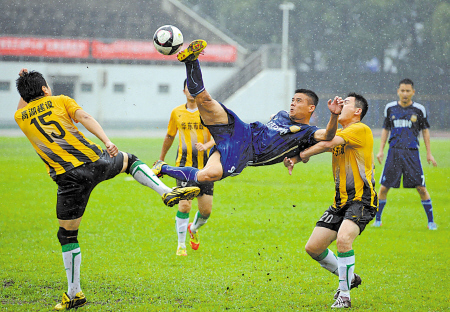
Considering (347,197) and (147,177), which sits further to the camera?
(147,177)

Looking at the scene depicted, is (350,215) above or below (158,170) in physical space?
below

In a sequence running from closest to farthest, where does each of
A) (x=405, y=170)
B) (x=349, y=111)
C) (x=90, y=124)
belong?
(x=90, y=124) → (x=349, y=111) → (x=405, y=170)

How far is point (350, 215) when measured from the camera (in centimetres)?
520

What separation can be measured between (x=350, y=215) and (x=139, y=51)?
119 ft

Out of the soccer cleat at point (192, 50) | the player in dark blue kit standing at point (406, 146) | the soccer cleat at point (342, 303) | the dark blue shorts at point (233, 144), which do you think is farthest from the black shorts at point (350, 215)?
the player in dark blue kit standing at point (406, 146)

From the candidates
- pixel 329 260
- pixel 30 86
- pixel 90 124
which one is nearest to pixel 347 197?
pixel 329 260

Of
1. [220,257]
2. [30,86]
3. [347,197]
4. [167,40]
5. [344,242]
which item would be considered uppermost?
[167,40]

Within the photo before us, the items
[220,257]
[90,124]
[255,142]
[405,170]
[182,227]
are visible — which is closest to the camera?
[90,124]

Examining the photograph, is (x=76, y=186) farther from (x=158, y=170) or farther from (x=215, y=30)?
(x=215, y=30)

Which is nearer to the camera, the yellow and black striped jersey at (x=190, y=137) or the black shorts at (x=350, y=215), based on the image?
the black shorts at (x=350, y=215)

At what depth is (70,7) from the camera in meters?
43.6

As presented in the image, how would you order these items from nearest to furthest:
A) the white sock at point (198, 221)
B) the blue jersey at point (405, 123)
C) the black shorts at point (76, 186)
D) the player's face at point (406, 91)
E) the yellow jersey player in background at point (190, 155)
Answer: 1. the black shorts at point (76, 186)
2. the yellow jersey player in background at point (190, 155)
3. the white sock at point (198, 221)
4. the player's face at point (406, 91)
5. the blue jersey at point (405, 123)

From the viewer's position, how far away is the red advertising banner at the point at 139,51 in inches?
1551

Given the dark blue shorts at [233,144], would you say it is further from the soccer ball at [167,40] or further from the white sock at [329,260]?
the white sock at [329,260]
